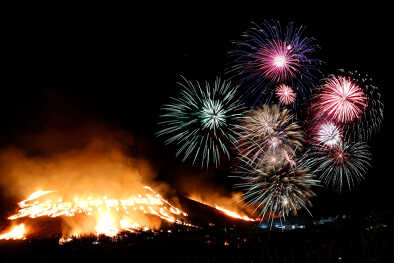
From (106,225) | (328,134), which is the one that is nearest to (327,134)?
(328,134)

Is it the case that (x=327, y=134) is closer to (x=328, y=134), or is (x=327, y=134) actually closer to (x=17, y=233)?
(x=328, y=134)

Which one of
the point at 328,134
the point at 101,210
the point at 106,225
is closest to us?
the point at 328,134

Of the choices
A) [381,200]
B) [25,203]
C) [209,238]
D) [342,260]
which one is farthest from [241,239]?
[381,200]

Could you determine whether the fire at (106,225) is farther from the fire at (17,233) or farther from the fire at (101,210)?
the fire at (17,233)

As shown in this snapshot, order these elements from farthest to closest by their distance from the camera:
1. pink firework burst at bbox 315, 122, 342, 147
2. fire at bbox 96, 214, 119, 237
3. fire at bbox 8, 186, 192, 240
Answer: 1. fire at bbox 8, 186, 192, 240
2. fire at bbox 96, 214, 119, 237
3. pink firework burst at bbox 315, 122, 342, 147

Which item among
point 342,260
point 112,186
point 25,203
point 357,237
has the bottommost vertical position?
point 342,260

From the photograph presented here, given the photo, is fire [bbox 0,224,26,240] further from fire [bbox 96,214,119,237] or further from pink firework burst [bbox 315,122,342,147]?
pink firework burst [bbox 315,122,342,147]

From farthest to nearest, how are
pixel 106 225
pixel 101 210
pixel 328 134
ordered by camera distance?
pixel 101 210 → pixel 106 225 → pixel 328 134

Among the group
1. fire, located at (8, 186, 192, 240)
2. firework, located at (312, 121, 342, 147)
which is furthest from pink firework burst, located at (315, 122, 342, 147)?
fire, located at (8, 186, 192, 240)

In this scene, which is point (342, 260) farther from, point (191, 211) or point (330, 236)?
point (191, 211)
